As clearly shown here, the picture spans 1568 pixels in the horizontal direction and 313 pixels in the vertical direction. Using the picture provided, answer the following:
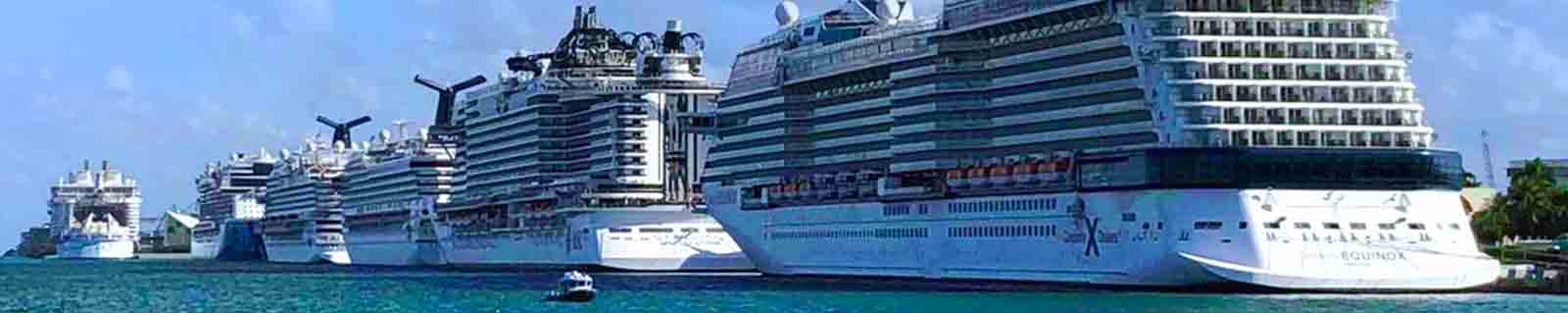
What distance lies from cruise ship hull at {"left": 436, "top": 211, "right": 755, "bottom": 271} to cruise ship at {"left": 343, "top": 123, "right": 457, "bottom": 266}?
30.0 metres

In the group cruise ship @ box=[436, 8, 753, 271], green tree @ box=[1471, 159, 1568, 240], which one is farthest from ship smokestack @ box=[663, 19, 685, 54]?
green tree @ box=[1471, 159, 1568, 240]

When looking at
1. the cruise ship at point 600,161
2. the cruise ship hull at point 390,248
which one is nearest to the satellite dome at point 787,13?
the cruise ship at point 600,161

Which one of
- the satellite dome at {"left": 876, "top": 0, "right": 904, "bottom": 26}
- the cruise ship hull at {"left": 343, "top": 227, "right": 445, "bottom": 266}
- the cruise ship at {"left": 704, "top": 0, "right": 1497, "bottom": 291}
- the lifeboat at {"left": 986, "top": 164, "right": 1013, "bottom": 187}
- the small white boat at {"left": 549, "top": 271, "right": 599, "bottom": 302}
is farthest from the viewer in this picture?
the cruise ship hull at {"left": 343, "top": 227, "right": 445, "bottom": 266}

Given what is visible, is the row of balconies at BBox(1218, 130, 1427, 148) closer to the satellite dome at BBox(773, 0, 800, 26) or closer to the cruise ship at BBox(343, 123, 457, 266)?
the satellite dome at BBox(773, 0, 800, 26)

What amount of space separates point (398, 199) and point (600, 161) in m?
40.9

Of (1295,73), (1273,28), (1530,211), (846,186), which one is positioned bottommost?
(1530,211)

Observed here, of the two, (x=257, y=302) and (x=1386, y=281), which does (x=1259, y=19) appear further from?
(x=257, y=302)

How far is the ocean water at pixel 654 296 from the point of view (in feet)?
249

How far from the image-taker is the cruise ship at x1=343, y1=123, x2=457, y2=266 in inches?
6762

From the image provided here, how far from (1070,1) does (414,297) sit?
27509mm

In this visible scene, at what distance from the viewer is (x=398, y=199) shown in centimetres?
17800

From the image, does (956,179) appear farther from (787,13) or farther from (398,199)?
(398,199)

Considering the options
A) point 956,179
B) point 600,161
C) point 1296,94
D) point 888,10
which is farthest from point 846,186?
point 600,161

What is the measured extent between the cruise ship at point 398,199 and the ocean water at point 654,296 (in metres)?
33.6
